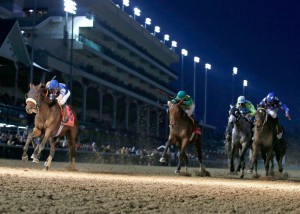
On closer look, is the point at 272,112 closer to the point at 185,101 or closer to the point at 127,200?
the point at 185,101

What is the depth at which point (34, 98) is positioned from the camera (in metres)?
14.3

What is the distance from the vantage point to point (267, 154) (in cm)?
1633

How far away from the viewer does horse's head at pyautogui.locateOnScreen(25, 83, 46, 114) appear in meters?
14.2

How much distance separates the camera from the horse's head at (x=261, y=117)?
1603 cm

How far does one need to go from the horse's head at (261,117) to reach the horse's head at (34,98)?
5.88 meters

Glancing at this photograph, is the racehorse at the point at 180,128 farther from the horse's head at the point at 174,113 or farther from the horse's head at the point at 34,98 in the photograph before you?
the horse's head at the point at 34,98

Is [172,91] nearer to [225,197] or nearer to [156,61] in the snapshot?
[156,61]

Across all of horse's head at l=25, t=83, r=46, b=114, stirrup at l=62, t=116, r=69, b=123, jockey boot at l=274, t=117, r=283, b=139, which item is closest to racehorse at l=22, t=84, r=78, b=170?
horse's head at l=25, t=83, r=46, b=114

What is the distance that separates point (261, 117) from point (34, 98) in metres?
6.23

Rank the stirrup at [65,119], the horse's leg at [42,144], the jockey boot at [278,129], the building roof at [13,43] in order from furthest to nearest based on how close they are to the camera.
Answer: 1. the building roof at [13,43]
2. the jockey boot at [278,129]
3. the stirrup at [65,119]
4. the horse's leg at [42,144]

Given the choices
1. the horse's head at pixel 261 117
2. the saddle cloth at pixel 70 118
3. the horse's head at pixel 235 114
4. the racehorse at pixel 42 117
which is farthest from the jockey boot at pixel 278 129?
the racehorse at pixel 42 117

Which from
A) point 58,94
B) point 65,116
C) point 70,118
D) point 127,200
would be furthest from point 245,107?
point 127,200

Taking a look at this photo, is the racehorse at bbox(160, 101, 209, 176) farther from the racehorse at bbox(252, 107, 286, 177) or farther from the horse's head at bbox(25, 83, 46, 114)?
the horse's head at bbox(25, 83, 46, 114)

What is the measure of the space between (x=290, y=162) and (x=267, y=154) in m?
36.5
